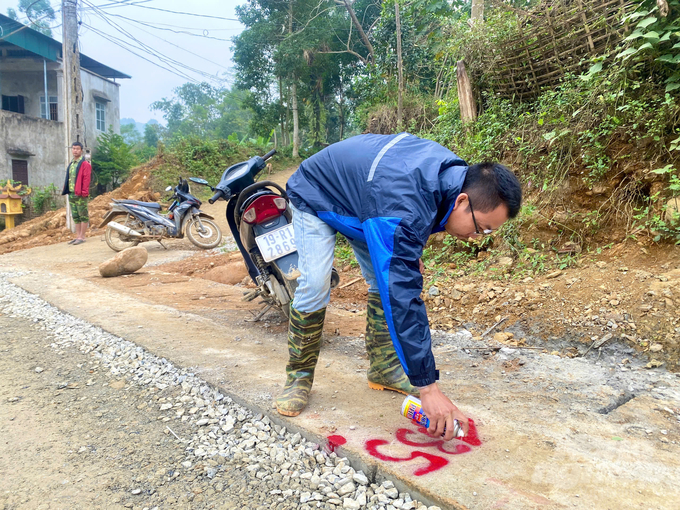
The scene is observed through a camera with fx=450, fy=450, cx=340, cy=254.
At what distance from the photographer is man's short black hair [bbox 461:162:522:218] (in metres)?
1.70

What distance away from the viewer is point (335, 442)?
191 centimetres

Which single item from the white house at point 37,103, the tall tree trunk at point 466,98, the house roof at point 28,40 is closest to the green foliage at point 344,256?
the tall tree trunk at point 466,98

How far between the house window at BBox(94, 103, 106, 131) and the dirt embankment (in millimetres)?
8305

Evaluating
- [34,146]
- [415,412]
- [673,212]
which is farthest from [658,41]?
[34,146]

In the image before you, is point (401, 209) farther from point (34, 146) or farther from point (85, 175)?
point (34, 146)

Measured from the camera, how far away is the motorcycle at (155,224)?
7824mm

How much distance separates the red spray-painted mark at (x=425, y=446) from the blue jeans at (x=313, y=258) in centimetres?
68

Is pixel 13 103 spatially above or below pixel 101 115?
above

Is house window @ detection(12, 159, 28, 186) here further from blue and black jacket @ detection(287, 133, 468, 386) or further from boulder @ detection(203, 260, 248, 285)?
blue and black jacket @ detection(287, 133, 468, 386)

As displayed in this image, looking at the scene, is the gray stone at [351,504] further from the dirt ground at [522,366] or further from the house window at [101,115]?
the house window at [101,115]

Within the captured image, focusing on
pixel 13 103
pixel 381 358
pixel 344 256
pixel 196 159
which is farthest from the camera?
pixel 13 103

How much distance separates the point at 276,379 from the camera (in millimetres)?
2600

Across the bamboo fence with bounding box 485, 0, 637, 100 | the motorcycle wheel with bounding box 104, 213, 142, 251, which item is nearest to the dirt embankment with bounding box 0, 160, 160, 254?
the motorcycle wheel with bounding box 104, 213, 142, 251

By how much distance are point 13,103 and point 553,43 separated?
2280cm
